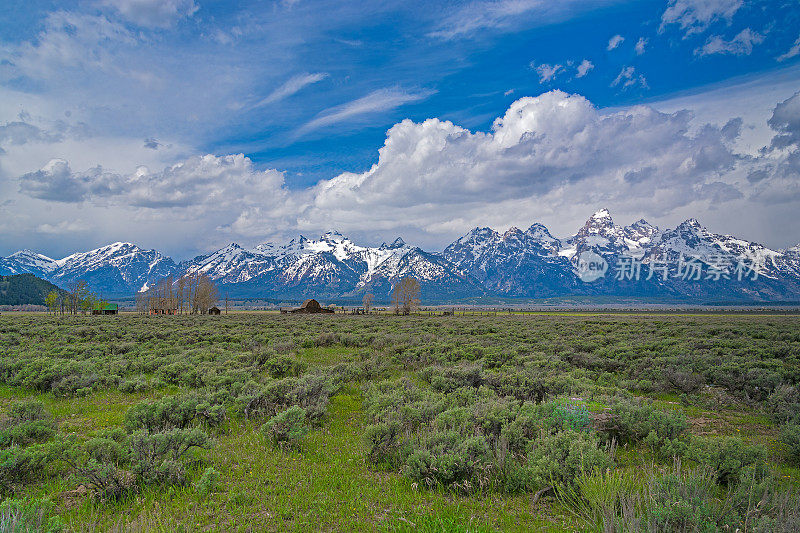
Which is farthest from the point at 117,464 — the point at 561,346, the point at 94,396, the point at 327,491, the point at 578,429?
the point at 561,346

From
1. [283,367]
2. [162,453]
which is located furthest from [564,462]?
[283,367]

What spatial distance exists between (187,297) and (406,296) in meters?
56.2

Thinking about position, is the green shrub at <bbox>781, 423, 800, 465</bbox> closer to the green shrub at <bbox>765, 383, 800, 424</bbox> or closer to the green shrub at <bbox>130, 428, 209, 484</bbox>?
the green shrub at <bbox>765, 383, 800, 424</bbox>

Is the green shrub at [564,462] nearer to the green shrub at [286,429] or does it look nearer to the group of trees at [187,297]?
the green shrub at [286,429]

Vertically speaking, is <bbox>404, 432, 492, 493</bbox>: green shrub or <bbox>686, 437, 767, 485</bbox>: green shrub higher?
<bbox>686, 437, 767, 485</bbox>: green shrub

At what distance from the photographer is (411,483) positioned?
7.13 m

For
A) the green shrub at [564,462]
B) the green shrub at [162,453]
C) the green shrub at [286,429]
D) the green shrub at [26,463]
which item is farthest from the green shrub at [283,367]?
the green shrub at [564,462]

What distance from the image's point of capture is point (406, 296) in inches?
3652

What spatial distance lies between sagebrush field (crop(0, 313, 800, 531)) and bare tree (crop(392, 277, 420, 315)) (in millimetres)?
76849

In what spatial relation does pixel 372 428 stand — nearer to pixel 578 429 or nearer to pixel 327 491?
pixel 327 491

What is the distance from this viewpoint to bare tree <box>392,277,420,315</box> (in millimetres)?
92125

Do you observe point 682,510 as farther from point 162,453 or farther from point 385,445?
point 162,453

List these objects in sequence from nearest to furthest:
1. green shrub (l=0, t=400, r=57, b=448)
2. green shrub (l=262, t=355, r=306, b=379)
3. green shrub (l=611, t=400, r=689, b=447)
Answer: green shrub (l=0, t=400, r=57, b=448) < green shrub (l=611, t=400, r=689, b=447) < green shrub (l=262, t=355, r=306, b=379)

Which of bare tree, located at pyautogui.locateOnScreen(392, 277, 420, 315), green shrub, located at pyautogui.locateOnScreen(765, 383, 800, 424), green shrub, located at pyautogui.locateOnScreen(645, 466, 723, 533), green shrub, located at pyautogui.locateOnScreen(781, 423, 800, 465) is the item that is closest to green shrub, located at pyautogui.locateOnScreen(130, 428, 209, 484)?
green shrub, located at pyautogui.locateOnScreen(645, 466, 723, 533)
